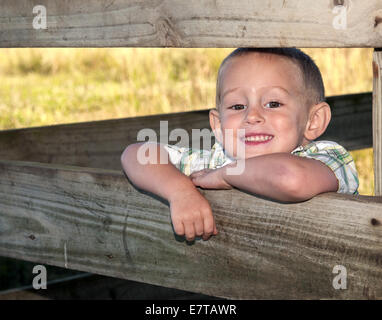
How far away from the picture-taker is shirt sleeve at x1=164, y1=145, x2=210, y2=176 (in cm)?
268

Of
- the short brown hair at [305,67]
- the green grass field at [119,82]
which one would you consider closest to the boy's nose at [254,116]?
the short brown hair at [305,67]

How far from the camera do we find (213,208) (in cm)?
199

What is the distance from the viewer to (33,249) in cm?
258

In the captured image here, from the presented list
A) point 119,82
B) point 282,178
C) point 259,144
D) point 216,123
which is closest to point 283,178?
point 282,178

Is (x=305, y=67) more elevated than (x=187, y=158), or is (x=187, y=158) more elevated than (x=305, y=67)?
(x=305, y=67)

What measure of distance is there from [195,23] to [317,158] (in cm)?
→ 63

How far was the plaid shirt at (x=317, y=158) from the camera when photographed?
7.23 feet

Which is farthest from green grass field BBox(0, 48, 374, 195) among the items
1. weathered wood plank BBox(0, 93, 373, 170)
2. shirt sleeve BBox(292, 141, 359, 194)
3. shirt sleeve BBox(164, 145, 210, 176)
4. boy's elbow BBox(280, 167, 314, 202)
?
boy's elbow BBox(280, 167, 314, 202)

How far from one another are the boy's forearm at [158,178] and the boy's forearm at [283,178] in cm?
18

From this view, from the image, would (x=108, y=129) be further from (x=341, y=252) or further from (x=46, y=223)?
(x=341, y=252)

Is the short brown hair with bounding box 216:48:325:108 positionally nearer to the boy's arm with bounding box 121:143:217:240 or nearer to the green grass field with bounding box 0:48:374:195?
the boy's arm with bounding box 121:143:217:240

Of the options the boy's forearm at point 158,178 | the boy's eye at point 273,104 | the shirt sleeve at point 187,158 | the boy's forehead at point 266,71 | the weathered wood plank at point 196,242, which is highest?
the boy's forehead at point 266,71

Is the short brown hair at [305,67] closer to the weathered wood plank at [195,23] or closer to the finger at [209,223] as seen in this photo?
the weathered wood plank at [195,23]

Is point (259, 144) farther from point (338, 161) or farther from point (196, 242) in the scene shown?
point (196, 242)
